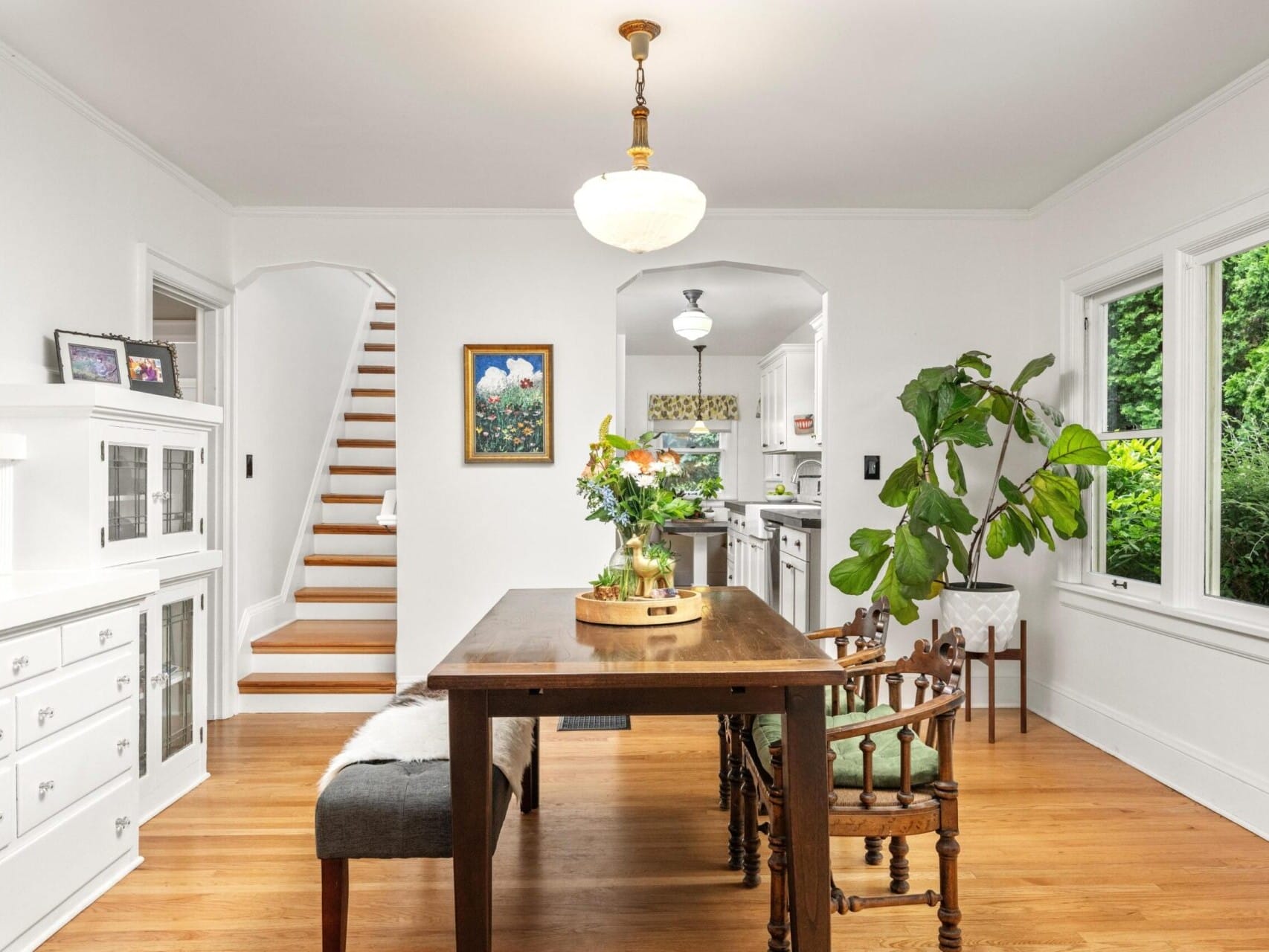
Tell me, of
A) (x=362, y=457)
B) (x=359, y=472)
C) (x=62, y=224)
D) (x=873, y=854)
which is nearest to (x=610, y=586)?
(x=873, y=854)

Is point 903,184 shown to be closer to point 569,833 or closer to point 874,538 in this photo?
point 874,538

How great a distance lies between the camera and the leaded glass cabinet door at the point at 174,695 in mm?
3227

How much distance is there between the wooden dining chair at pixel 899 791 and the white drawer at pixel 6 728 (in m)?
1.84

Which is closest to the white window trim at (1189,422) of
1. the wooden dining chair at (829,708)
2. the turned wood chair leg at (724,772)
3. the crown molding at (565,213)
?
the crown molding at (565,213)

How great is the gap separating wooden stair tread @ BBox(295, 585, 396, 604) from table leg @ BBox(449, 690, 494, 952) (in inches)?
133

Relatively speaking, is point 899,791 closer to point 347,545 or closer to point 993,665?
point 993,665

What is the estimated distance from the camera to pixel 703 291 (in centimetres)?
696

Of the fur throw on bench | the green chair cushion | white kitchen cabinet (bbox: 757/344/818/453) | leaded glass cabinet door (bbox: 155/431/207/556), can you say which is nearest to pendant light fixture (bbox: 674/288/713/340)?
white kitchen cabinet (bbox: 757/344/818/453)

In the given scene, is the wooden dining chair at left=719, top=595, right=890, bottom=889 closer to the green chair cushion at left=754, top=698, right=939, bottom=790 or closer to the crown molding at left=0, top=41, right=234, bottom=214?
the green chair cushion at left=754, top=698, right=939, bottom=790

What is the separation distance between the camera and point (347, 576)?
567cm

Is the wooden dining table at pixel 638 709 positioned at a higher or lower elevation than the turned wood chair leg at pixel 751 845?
higher

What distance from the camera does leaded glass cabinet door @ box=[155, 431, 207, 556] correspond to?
10.9ft

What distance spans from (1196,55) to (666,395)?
23.8 ft

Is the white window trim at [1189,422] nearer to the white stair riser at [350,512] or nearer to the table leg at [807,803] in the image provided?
the table leg at [807,803]
